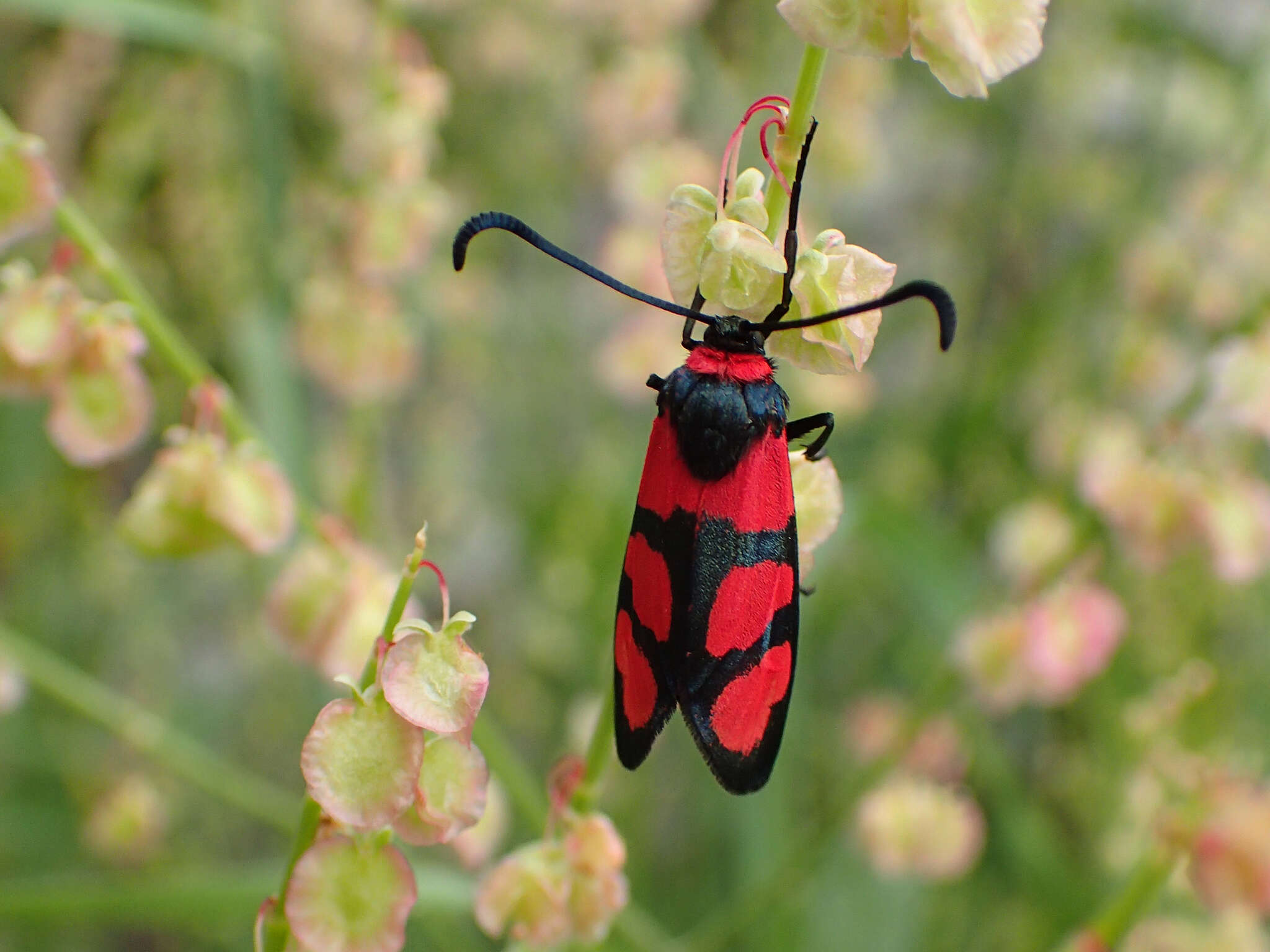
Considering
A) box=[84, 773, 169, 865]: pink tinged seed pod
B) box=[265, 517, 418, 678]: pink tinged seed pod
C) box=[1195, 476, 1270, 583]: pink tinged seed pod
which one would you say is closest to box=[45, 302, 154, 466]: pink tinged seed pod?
box=[265, 517, 418, 678]: pink tinged seed pod

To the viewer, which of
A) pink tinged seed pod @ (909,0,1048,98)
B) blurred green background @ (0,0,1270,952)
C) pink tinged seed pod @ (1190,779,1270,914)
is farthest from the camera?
blurred green background @ (0,0,1270,952)

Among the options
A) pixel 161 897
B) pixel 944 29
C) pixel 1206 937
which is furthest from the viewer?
pixel 1206 937

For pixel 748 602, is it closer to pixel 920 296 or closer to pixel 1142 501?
pixel 920 296

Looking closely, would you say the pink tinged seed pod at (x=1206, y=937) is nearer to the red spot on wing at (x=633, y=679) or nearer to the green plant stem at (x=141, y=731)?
the red spot on wing at (x=633, y=679)

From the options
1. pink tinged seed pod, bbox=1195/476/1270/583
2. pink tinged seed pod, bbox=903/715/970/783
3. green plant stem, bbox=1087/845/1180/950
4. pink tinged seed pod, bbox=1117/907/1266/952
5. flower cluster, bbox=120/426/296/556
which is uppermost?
pink tinged seed pod, bbox=1195/476/1270/583

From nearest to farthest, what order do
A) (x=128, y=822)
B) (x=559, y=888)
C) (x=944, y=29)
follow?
1. (x=944, y=29)
2. (x=559, y=888)
3. (x=128, y=822)

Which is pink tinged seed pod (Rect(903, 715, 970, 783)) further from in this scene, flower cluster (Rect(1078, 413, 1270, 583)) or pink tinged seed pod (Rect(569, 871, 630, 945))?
pink tinged seed pod (Rect(569, 871, 630, 945))

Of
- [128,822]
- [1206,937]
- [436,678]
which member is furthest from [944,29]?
[128,822]
